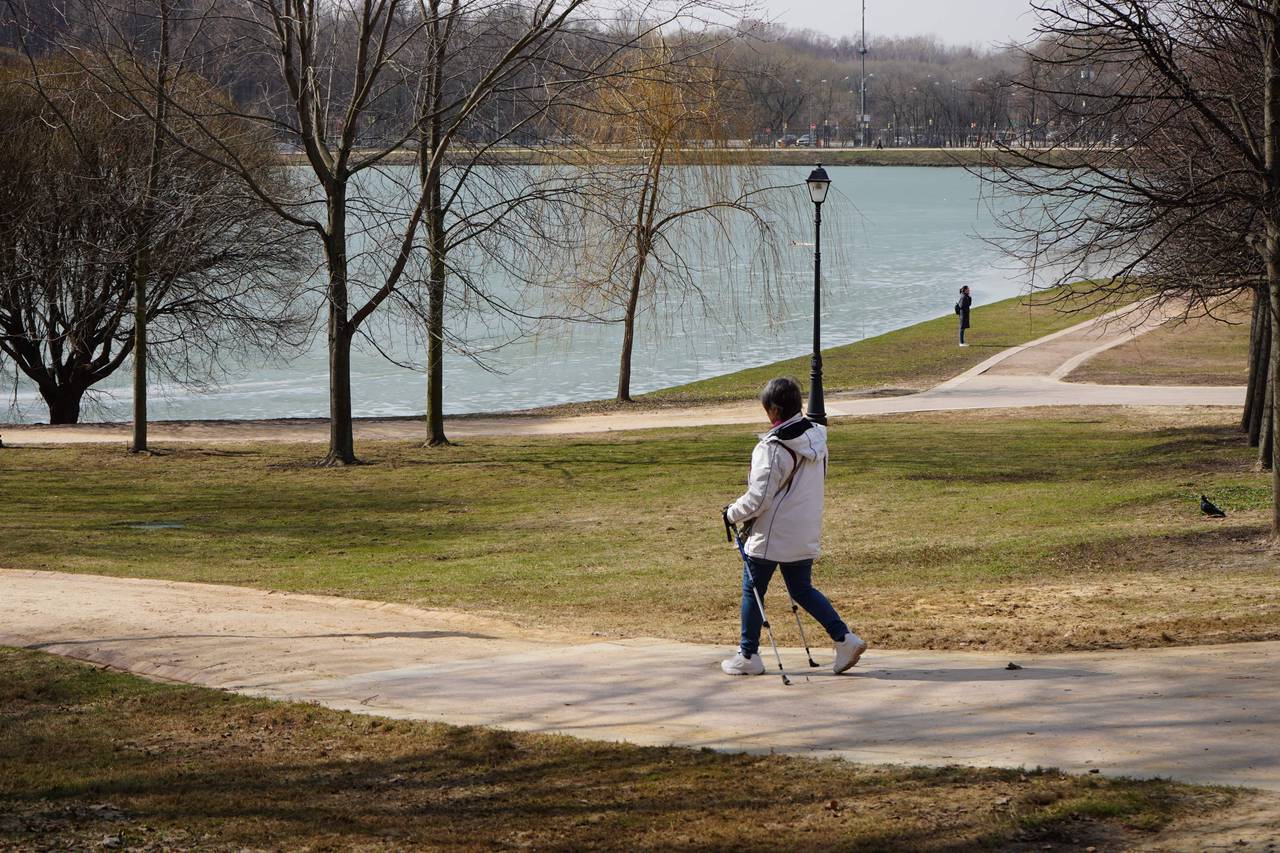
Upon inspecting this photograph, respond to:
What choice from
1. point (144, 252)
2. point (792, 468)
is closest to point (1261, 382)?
point (792, 468)

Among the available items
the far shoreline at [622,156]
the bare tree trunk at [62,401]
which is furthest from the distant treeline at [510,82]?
the bare tree trunk at [62,401]

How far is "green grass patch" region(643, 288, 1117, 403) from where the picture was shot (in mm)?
32562

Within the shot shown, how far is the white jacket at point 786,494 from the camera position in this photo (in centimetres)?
754

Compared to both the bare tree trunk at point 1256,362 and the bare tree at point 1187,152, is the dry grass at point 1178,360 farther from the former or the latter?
the bare tree at point 1187,152

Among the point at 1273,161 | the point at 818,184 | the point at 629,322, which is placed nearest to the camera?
the point at 1273,161

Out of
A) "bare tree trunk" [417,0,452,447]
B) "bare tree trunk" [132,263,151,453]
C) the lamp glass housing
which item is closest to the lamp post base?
the lamp glass housing

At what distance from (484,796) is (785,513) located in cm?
247

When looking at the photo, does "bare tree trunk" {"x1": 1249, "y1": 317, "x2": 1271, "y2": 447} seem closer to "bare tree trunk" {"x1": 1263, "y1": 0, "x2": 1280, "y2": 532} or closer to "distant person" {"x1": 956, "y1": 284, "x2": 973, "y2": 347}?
"bare tree trunk" {"x1": 1263, "y1": 0, "x2": 1280, "y2": 532}

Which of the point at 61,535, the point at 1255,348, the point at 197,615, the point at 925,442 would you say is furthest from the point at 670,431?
the point at 197,615

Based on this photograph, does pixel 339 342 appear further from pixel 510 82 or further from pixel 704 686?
pixel 704 686

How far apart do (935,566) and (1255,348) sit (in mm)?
9360

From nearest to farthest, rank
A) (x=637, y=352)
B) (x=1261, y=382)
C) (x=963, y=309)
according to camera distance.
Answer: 1. (x=1261, y=382)
2. (x=963, y=309)
3. (x=637, y=352)

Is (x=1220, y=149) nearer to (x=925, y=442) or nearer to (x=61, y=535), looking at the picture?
(x=925, y=442)

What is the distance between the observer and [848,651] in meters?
7.93
